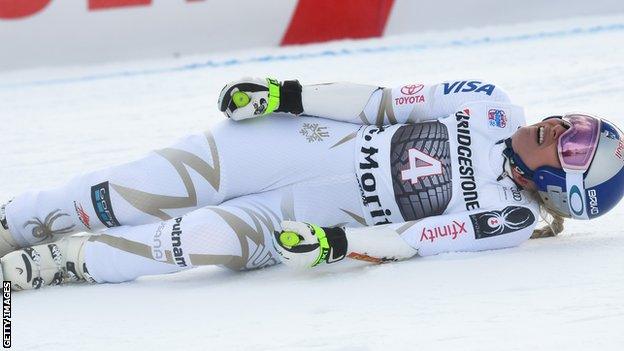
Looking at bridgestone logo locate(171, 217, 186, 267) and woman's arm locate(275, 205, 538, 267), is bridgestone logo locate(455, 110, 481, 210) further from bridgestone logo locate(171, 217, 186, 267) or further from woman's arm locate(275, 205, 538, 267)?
bridgestone logo locate(171, 217, 186, 267)

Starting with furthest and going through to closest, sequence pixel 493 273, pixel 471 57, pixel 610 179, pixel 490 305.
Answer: pixel 471 57, pixel 610 179, pixel 493 273, pixel 490 305

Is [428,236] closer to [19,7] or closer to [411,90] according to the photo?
[411,90]

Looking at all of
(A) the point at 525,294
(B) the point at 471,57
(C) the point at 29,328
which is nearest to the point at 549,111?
(B) the point at 471,57

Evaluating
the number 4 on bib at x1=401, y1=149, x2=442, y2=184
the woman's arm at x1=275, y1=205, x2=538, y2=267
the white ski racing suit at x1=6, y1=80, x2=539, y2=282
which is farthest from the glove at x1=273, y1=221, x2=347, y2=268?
the number 4 on bib at x1=401, y1=149, x2=442, y2=184

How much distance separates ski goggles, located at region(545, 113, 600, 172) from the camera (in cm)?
244

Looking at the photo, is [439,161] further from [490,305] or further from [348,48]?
[348,48]

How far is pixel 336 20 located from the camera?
6.04m

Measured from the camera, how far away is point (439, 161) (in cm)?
258

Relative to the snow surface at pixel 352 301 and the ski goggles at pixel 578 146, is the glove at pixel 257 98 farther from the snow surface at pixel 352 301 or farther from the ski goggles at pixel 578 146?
the ski goggles at pixel 578 146

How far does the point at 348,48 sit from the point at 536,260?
3.67 m

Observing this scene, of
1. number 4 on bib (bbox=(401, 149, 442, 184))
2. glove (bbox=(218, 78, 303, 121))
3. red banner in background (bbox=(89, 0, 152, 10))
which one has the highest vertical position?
red banner in background (bbox=(89, 0, 152, 10))

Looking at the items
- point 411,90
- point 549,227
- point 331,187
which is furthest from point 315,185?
point 549,227

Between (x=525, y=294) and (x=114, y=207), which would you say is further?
(x=114, y=207)

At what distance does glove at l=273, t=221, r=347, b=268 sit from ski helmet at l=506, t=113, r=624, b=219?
546mm
